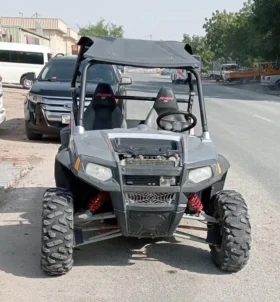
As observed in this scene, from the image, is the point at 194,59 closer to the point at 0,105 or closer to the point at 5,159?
the point at 5,159

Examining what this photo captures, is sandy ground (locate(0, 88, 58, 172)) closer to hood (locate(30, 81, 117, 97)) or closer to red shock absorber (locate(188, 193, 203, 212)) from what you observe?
hood (locate(30, 81, 117, 97))

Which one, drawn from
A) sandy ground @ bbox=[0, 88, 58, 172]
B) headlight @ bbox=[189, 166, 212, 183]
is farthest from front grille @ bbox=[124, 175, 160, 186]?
sandy ground @ bbox=[0, 88, 58, 172]

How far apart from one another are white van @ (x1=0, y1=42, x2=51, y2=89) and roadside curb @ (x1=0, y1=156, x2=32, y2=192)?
22819 millimetres

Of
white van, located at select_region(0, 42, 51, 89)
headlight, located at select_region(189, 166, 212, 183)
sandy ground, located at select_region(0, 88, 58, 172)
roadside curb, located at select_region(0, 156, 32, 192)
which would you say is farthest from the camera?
white van, located at select_region(0, 42, 51, 89)

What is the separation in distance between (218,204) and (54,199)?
140 cm

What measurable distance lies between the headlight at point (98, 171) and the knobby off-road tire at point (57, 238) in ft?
1.25

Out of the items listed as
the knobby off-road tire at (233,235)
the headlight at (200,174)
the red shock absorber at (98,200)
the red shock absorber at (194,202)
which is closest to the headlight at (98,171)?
the red shock absorber at (98,200)

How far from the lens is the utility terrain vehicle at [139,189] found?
4719mm

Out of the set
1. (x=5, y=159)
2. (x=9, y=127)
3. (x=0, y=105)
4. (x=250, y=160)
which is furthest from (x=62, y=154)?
(x=9, y=127)

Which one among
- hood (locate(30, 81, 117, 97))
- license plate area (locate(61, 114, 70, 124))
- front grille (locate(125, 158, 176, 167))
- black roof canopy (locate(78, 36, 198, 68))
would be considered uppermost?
black roof canopy (locate(78, 36, 198, 68))

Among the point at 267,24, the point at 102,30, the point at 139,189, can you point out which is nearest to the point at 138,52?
the point at 139,189

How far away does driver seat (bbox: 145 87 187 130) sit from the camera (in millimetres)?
5859

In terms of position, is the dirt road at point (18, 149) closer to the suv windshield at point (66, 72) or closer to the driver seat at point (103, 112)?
the suv windshield at point (66, 72)

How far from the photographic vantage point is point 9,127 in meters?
15.4
